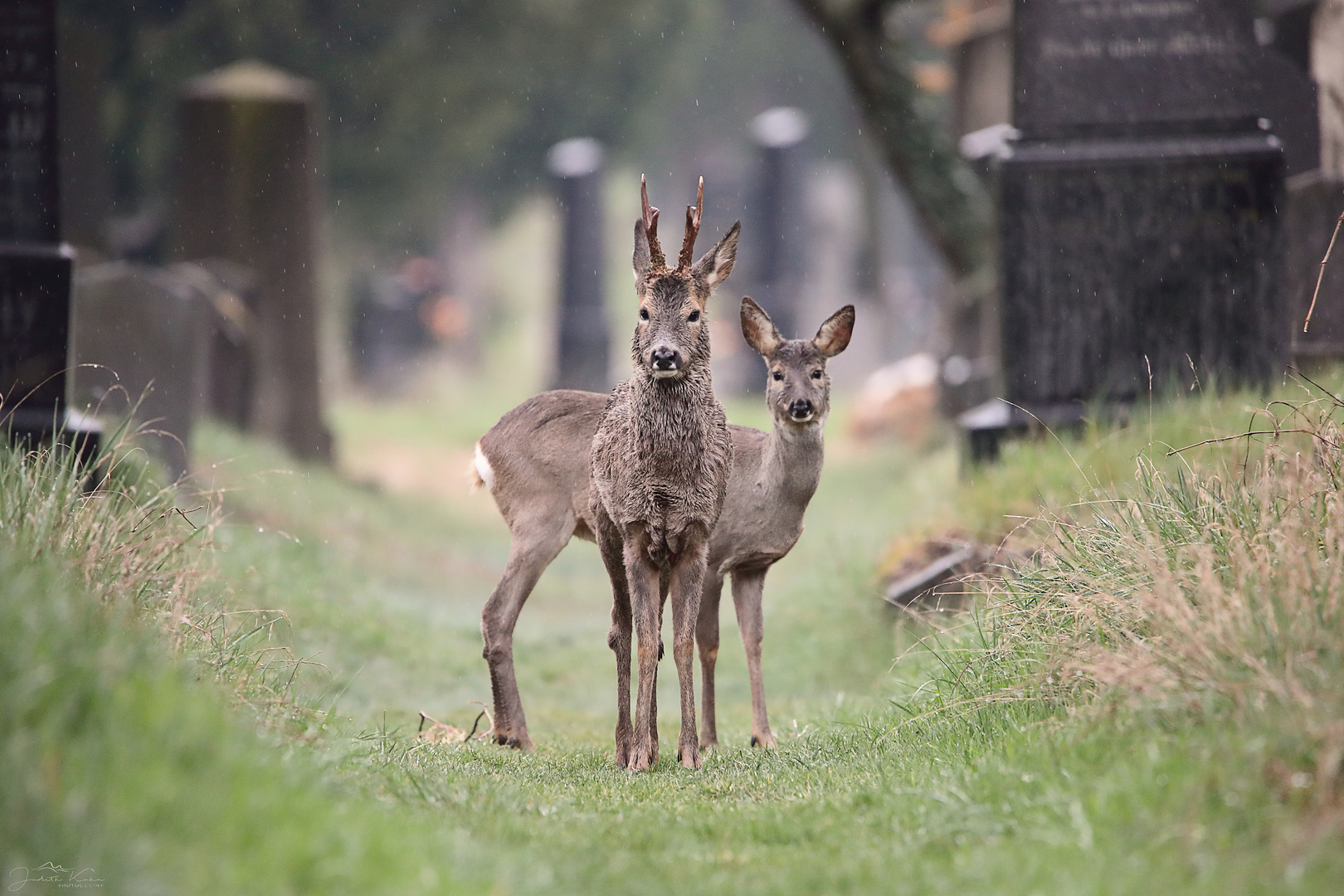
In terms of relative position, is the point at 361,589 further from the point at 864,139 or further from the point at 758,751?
the point at 864,139

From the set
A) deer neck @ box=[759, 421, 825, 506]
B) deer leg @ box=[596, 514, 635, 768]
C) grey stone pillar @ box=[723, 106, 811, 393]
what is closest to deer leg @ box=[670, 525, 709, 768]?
deer leg @ box=[596, 514, 635, 768]

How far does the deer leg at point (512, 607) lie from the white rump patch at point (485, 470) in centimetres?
35

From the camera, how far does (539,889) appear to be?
12.5ft

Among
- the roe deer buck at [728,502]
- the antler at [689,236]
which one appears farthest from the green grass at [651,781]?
the antler at [689,236]

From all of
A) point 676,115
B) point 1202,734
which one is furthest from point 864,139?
point 1202,734

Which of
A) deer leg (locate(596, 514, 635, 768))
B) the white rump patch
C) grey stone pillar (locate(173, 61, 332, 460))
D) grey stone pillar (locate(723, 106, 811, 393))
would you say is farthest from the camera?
grey stone pillar (locate(723, 106, 811, 393))

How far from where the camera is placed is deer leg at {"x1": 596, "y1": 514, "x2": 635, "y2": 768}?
6074 mm

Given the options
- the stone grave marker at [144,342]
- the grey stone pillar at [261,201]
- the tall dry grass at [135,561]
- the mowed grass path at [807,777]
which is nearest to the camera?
the mowed grass path at [807,777]

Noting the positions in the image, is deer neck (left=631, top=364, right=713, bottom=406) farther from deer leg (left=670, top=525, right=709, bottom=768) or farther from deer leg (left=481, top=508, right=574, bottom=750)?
deer leg (left=481, top=508, right=574, bottom=750)

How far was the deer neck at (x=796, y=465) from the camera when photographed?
6.74 meters

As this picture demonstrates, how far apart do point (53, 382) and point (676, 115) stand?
3897 centimetres

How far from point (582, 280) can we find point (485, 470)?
1866 cm

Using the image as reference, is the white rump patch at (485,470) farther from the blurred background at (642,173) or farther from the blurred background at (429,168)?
the blurred background at (429,168)

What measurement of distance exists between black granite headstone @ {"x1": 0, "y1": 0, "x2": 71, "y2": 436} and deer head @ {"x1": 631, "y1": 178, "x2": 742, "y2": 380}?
4126 mm
